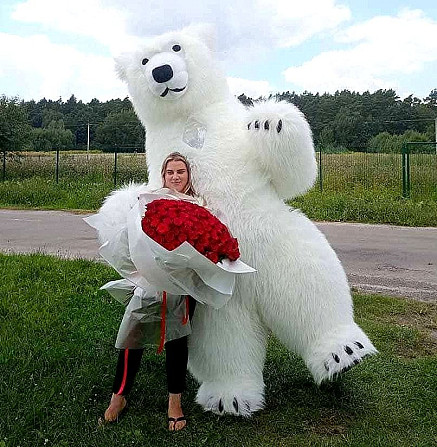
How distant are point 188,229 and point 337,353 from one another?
3.06 ft

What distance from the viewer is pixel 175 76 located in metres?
3.02

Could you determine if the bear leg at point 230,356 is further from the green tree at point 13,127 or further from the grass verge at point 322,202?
the green tree at point 13,127

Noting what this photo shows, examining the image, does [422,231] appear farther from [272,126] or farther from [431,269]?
[272,126]

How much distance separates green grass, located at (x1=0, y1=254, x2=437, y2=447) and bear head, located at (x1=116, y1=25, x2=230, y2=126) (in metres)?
1.58

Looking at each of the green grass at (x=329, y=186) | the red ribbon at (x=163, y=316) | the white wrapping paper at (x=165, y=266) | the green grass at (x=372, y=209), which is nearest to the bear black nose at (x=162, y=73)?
the white wrapping paper at (x=165, y=266)

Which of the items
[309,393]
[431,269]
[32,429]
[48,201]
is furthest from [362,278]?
[48,201]

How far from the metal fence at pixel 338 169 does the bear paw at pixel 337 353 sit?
30.4ft

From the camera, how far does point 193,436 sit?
291 cm

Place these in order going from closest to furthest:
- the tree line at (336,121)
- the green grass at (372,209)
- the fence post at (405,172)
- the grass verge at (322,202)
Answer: the green grass at (372,209), the grass verge at (322,202), the fence post at (405,172), the tree line at (336,121)

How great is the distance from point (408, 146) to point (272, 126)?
37.5ft

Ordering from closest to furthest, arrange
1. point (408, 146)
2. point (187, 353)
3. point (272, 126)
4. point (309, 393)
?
point (272, 126) → point (187, 353) → point (309, 393) → point (408, 146)

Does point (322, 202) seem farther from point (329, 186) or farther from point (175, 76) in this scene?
point (175, 76)

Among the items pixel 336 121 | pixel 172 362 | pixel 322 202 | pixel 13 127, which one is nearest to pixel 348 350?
pixel 172 362

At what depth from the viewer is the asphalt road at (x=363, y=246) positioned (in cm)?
649
